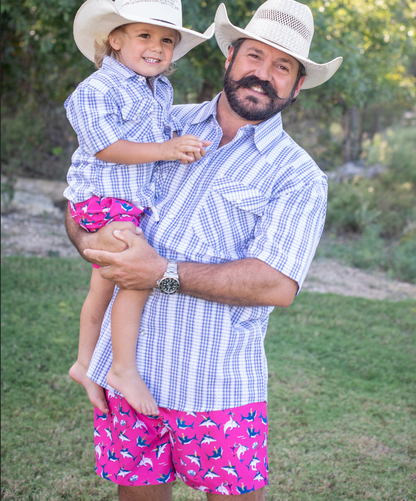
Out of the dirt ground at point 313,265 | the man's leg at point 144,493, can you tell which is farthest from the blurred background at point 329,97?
the man's leg at point 144,493

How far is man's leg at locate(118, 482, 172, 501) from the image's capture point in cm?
197

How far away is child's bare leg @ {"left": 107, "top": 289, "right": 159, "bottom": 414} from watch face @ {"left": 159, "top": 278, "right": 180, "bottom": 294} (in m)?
0.14

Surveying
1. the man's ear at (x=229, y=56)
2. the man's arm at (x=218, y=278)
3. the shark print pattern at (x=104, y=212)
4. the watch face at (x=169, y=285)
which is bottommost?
the watch face at (x=169, y=285)

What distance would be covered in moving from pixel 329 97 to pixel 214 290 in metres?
6.52

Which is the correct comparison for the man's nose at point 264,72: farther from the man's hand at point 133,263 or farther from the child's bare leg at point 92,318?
the child's bare leg at point 92,318

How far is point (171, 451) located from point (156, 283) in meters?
0.65

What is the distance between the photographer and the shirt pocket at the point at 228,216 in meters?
1.80

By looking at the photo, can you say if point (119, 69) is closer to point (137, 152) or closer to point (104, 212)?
point (137, 152)

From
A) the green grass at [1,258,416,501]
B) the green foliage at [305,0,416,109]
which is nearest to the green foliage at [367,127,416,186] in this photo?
the green foliage at [305,0,416,109]

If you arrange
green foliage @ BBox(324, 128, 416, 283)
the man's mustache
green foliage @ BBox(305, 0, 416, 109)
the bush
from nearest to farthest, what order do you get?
the man's mustache < green foliage @ BBox(305, 0, 416, 109) < green foliage @ BBox(324, 128, 416, 283) < the bush

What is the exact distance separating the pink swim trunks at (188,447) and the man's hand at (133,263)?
1.48ft

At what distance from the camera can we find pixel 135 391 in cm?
178

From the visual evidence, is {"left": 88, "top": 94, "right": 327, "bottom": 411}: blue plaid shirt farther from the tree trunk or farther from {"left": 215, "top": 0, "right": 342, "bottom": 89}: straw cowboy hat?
the tree trunk

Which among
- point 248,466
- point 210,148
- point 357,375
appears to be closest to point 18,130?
point 357,375
